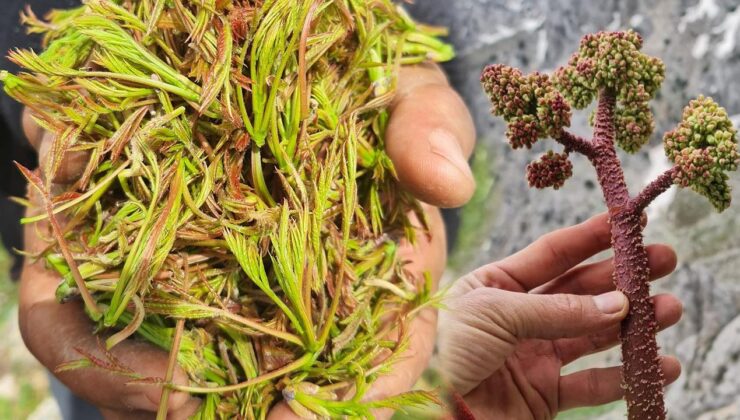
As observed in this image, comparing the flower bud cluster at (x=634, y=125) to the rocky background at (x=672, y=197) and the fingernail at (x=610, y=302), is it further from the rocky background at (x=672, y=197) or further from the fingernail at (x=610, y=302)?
the fingernail at (x=610, y=302)

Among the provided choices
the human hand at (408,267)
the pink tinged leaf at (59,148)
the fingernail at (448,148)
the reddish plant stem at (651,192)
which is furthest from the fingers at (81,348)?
the reddish plant stem at (651,192)

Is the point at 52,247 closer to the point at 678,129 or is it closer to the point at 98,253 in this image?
the point at 98,253

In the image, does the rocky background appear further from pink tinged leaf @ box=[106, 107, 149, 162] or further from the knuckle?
pink tinged leaf @ box=[106, 107, 149, 162]

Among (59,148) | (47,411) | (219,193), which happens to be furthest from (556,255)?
(47,411)

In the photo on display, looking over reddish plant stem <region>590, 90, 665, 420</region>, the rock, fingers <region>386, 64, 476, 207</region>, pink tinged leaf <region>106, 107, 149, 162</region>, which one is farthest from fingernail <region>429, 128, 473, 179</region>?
the rock

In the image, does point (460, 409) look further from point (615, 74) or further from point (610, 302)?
point (615, 74)

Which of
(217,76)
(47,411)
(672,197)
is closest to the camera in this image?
(217,76)
